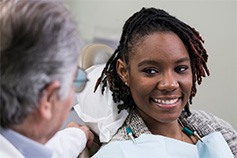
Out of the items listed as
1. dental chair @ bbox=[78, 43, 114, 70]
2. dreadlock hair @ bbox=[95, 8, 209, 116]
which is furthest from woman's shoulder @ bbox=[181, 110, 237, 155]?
dental chair @ bbox=[78, 43, 114, 70]

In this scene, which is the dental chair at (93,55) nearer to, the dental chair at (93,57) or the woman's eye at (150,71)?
the dental chair at (93,57)

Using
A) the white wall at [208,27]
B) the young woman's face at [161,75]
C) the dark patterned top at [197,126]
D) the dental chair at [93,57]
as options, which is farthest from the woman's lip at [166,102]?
the white wall at [208,27]

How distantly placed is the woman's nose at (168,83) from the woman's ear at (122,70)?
13cm

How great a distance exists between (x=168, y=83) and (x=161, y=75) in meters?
0.03

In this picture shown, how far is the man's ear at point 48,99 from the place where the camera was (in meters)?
0.58

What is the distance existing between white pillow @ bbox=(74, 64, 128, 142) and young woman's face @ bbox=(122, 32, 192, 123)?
0.13 meters

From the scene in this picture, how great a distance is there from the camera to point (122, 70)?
1139 mm

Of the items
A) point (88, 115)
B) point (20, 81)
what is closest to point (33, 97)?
point (20, 81)

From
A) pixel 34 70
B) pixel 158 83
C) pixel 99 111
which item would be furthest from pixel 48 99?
pixel 99 111

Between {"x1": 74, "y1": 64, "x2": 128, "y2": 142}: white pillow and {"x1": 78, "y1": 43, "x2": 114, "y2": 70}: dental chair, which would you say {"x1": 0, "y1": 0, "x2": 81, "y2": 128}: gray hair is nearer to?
{"x1": 74, "y1": 64, "x2": 128, "y2": 142}: white pillow

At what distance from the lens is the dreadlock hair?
1092 millimetres

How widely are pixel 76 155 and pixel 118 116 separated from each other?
7.6 inches

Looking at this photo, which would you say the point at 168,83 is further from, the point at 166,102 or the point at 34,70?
the point at 34,70

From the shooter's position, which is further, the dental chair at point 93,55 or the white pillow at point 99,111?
the dental chair at point 93,55
